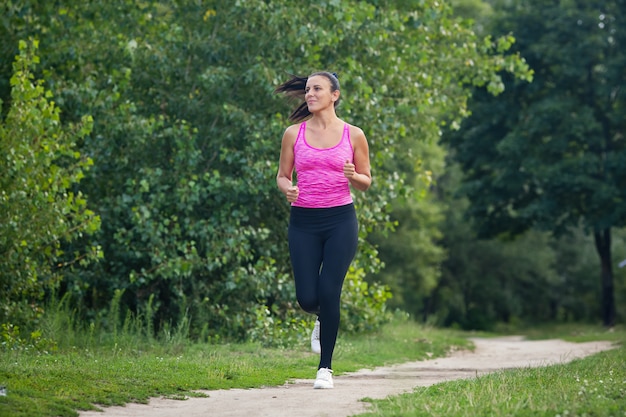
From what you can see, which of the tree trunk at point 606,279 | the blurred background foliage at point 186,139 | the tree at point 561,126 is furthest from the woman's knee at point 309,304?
the tree trunk at point 606,279

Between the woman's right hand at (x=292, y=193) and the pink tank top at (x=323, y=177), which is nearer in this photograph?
the woman's right hand at (x=292, y=193)

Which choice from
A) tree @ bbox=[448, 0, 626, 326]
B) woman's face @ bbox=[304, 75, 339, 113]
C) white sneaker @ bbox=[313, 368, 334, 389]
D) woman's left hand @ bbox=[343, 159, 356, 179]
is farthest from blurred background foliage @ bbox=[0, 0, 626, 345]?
tree @ bbox=[448, 0, 626, 326]

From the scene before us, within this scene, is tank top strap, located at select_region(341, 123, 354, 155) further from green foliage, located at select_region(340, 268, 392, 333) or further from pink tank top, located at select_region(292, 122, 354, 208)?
green foliage, located at select_region(340, 268, 392, 333)

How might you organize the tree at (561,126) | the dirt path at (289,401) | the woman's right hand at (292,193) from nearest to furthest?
1. the dirt path at (289,401)
2. the woman's right hand at (292,193)
3. the tree at (561,126)

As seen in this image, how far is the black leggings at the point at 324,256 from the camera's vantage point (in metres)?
7.75

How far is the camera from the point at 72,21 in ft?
52.4

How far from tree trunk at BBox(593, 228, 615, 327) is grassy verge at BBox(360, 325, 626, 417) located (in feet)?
86.4

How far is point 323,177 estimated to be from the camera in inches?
307

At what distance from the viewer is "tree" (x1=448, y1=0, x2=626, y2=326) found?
3158cm

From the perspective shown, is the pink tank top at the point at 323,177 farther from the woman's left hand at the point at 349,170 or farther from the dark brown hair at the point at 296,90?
the dark brown hair at the point at 296,90

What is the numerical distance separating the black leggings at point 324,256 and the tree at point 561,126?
80.7ft

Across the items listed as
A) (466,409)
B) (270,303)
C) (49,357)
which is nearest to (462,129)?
(270,303)

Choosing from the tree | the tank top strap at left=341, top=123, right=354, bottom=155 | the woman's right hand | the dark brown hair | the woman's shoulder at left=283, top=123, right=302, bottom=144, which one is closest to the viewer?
the woman's right hand

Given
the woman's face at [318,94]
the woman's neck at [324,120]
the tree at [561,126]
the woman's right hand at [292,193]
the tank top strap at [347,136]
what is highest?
the tree at [561,126]
